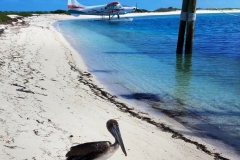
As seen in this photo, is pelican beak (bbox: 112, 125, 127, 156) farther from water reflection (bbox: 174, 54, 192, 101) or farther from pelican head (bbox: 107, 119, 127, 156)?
water reflection (bbox: 174, 54, 192, 101)

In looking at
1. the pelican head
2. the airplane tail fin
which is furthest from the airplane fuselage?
the pelican head

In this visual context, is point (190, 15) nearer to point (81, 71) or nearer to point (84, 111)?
point (81, 71)

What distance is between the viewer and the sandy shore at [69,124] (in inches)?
208

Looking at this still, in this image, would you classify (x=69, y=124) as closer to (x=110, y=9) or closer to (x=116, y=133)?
(x=116, y=133)

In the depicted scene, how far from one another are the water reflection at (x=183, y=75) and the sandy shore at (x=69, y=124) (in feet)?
7.28

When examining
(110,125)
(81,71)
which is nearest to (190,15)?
(81,71)

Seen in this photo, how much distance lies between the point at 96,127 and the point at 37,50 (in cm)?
1122

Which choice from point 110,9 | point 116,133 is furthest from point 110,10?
point 116,133

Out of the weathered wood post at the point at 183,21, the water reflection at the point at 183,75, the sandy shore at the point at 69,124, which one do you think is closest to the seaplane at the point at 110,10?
the weathered wood post at the point at 183,21

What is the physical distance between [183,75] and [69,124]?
26.2 ft

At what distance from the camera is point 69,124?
6.29 meters

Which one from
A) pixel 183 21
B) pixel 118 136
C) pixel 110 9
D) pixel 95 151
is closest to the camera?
pixel 95 151

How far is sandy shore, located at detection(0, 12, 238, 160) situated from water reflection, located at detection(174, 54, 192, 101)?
2.22 metres

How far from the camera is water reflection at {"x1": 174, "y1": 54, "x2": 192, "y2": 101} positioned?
33.5ft
